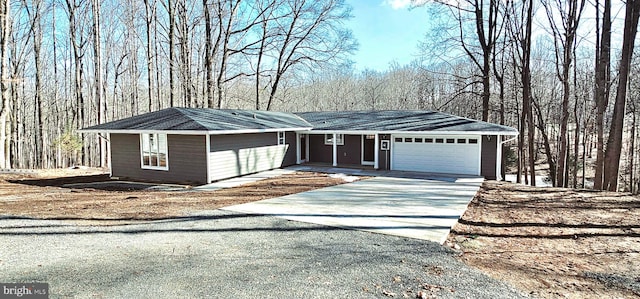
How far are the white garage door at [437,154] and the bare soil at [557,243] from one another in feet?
14.4

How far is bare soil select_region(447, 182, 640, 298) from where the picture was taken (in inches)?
165

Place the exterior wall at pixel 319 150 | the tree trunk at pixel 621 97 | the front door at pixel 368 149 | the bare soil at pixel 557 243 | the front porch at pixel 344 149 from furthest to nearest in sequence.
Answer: the exterior wall at pixel 319 150 → the front door at pixel 368 149 → the front porch at pixel 344 149 → the tree trunk at pixel 621 97 → the bare soil at pixel 557 243

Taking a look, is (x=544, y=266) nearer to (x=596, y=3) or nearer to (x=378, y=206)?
(x=378, y=206)

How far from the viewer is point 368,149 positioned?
16547 millimetres

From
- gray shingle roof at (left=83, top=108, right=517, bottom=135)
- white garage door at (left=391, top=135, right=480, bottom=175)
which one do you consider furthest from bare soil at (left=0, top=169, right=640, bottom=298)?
gray shingle roof at (left=83, top=108, right=517, bottom=135)

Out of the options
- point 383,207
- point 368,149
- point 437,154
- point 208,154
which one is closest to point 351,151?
point 368,149

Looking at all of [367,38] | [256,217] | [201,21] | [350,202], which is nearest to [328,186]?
[350,202]

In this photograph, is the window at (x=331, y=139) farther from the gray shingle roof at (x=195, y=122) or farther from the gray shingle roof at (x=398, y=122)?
the gray shingle roof at (x=195, y=122)

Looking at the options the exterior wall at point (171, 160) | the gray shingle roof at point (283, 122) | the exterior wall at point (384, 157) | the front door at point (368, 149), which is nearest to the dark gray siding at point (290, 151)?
the gray shingle roof at point (283, 122)

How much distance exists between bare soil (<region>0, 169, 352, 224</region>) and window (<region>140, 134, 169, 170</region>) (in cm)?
106

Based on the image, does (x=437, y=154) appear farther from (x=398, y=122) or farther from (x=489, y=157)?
(x=398, y=122)

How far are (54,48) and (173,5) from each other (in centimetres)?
1350

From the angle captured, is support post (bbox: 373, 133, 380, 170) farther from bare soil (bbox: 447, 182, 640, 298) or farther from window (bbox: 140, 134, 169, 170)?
window (bbox: 140, 134, 169, 170)

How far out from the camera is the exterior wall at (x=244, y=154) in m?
12.5
